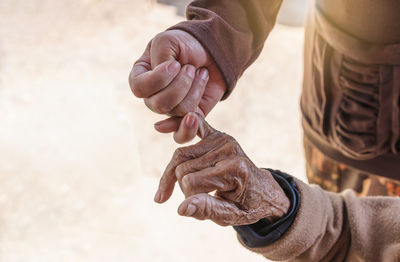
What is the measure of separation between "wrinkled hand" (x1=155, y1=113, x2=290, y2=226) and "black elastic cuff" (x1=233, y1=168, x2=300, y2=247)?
55mm

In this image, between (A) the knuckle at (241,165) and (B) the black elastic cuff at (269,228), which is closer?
(A) the knuckle at (241,165)

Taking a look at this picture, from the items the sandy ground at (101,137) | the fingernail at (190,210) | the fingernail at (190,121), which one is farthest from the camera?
the sandy ground at (101,137)

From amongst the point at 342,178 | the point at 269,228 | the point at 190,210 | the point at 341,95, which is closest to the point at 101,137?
the point at 342,178

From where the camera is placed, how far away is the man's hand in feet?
2.65

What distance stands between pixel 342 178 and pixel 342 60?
0.37 meters

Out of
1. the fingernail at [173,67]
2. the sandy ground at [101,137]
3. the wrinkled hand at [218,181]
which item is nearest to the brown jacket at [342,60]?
the fingernail at [173,67]

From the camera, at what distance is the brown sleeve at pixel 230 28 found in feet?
3.01

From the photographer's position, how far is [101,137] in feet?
8.22

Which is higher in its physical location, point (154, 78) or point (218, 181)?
point (154, 78)

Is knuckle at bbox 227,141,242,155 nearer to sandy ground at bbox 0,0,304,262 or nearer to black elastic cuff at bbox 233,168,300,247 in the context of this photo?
black elastic cuff at bbox 233,168,300,247

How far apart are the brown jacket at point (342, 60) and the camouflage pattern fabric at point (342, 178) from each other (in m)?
0.05

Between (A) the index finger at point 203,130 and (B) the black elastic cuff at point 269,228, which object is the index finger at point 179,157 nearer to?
(A) the index finger at point 203,130

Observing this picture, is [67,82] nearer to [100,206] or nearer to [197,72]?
[100,206]

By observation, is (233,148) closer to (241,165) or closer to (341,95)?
(241,165)
